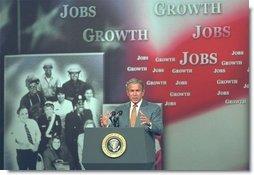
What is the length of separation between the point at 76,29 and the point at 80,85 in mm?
601

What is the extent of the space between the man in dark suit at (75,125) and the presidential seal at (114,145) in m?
1.37

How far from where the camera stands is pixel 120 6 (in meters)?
4.84

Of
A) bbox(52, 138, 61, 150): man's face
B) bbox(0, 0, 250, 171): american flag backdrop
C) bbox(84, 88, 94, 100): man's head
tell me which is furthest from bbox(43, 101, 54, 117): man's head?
bbox(0, 0, 250, 171): american flag backdrop

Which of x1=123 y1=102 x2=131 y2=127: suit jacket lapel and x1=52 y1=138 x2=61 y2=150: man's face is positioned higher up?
x1=123 y1=102 x2=131 y2=127: suit jacket lapel

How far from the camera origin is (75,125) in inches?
191

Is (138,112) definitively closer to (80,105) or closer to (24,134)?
(80,105)

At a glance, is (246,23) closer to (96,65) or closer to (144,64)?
(144,64)

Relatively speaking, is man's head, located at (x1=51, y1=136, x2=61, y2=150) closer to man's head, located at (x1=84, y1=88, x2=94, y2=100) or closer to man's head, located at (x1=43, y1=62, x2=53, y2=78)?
man's head, located at (x1=84, y1=88, x2=94, y2=100)

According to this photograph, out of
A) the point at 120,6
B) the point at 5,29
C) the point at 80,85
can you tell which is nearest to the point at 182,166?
the point at 80,85

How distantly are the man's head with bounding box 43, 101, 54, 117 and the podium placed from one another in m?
1.49

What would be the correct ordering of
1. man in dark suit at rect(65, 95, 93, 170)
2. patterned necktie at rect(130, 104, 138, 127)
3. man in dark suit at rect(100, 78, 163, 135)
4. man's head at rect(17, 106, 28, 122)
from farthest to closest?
man's head at rect(17, 106, 28, 122) < man in dark suit at rect(65, 95, 93, 170) < patterned necktie at rect(130, 104, 138, 127) < man in dark suit at rect(100, 78, 163, 135)

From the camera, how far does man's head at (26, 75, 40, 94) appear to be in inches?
195

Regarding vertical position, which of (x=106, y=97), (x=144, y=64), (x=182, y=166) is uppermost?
(x=144, y=64)

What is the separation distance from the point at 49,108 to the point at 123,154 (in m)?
1.69
